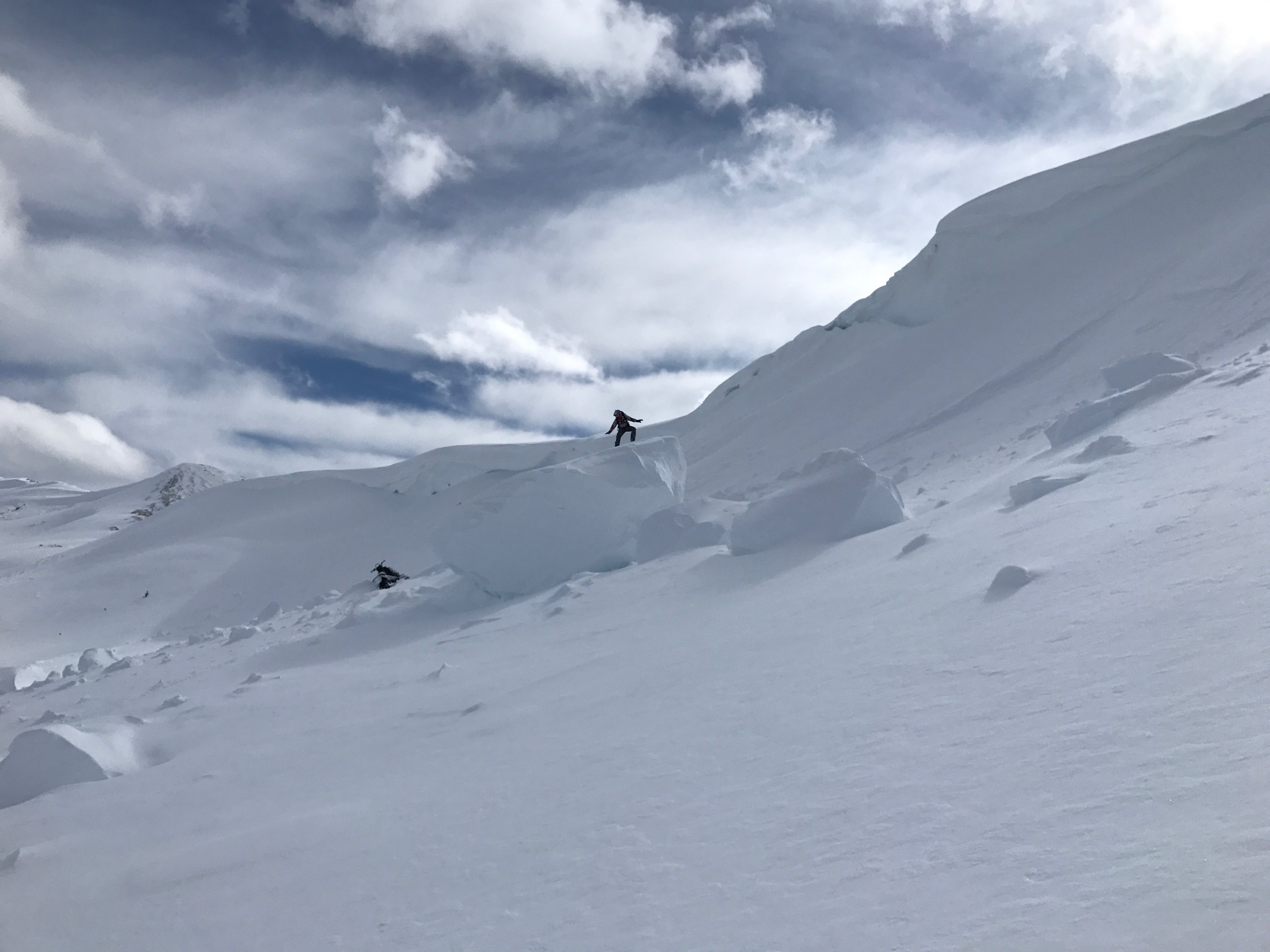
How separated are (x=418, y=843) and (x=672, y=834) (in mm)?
998

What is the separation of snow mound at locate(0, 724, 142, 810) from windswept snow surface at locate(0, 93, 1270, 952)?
3 cm

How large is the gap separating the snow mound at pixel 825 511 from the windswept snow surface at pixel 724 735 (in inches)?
3.5

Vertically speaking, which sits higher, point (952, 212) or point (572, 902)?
point (952, 212)

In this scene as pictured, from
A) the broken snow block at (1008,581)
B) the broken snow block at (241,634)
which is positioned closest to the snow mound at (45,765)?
the broken snow block at (1008,581)

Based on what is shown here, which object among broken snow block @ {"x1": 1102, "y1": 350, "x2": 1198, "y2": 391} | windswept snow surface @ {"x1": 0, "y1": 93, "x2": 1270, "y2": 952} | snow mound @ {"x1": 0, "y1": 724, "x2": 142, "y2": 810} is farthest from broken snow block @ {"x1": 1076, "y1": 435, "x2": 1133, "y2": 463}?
snow mound @ {"x1": 0, "y1": 724, "x2": 142, "y2": 810}

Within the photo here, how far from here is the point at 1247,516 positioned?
3309 millimetres

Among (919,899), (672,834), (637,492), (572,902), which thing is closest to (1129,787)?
(919,899)

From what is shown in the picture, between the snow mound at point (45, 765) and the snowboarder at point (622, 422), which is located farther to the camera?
the snowboarder at point (622, 422)

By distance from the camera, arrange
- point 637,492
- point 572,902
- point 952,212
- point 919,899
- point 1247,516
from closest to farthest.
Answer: point 919,899, point 572,902, point 1247,516, point 637,492, point 952,212

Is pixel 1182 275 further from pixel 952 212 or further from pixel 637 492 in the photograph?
pixel 637 492

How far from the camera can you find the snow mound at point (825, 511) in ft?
22.0

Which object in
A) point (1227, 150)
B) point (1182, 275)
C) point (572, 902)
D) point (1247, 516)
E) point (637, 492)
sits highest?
point (1227, 150)

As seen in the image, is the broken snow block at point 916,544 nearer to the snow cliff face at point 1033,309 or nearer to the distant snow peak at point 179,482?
the snow cliff face at point 1033,309

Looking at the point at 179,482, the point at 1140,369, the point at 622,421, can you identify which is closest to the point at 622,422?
the point at 622,421
